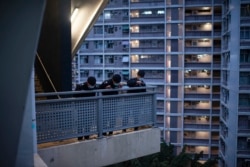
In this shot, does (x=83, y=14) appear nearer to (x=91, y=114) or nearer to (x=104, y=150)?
(x=91, y=114)

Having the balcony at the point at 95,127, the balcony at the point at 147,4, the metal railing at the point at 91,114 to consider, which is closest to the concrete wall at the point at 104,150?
Answer: the balcony at the point at 95,127

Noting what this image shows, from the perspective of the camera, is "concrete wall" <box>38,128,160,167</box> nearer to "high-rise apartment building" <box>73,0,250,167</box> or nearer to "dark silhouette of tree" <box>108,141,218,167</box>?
"dark silhouette of tree" <box>108,141,218,167</box>

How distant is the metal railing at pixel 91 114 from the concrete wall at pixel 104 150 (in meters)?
0.14

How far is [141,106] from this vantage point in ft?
17.3

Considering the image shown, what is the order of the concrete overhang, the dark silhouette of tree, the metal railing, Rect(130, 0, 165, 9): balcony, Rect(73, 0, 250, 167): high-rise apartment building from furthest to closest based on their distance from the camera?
Rect(130, 0, 165, 9): balcony → Rect(73, 0, 250, 167): high-rise apartment building → the dark silhouette of tree → the concrete overhang → the metal railing

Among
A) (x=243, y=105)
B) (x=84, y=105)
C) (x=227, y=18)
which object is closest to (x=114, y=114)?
(x=84, y=105)

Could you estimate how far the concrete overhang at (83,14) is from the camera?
26.9 ft

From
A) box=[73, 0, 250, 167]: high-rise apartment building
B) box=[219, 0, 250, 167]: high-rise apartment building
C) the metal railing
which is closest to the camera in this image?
the metal railing

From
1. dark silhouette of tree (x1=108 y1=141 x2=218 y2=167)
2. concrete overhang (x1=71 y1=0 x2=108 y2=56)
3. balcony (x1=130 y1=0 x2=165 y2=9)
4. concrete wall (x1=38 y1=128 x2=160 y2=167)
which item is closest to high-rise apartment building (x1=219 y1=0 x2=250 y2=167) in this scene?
dark silhouette of tree (x1=108 y1=141 x2=218 y2=167)

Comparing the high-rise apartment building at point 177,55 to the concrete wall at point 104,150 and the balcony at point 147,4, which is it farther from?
the concrete wall at point 104,150

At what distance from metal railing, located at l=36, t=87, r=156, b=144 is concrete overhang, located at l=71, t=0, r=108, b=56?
3.75m

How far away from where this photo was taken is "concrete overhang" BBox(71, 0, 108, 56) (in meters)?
8.20

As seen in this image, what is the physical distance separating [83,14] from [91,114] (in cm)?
470

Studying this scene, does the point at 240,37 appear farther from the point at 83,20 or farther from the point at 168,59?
Answer: the point at 83,20
